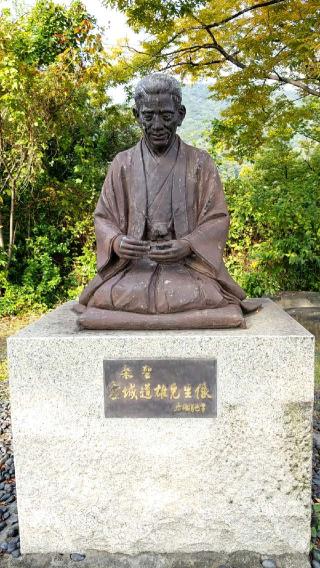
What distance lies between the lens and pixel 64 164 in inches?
321

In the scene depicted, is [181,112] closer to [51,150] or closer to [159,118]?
[159,118]

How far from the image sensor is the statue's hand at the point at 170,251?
94.9 inches

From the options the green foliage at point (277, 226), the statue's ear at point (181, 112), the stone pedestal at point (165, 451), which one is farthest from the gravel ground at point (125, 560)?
the green foliage at point (277, 226)

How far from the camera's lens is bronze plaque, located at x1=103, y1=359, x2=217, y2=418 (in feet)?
7.64

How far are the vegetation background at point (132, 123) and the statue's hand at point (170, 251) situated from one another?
434cm

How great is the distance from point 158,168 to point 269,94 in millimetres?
4848

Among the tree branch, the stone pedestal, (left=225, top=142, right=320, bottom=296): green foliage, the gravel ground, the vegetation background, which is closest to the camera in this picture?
the stone pedestal

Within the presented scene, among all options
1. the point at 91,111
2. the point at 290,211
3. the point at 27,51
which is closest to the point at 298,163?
the point at 290,211

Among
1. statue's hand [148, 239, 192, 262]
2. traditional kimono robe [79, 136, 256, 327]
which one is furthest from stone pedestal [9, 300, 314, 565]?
statue's hand [148, 239, 192, 262]

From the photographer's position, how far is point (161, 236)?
8.67ft

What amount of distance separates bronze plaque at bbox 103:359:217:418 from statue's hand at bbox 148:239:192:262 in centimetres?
50

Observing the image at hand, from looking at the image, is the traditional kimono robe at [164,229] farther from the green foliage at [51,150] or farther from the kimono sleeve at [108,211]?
the green foliage at [51,150]

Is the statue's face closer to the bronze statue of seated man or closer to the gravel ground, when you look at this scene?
the bronze statue of seated man

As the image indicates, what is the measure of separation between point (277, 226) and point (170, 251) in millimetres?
5327
